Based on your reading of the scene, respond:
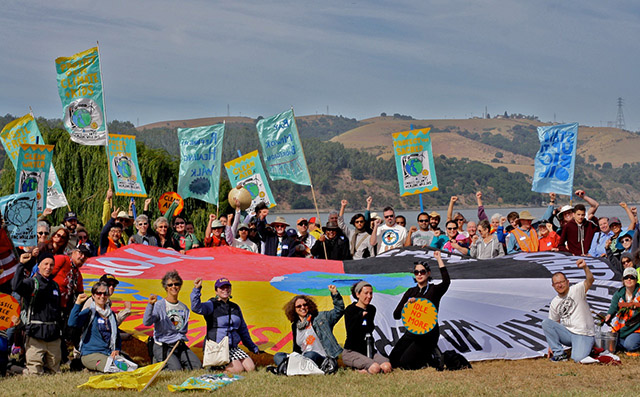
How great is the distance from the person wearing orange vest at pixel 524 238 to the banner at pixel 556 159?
2.16m

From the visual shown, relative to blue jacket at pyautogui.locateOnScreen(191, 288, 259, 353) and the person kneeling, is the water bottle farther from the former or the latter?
the person kneeling

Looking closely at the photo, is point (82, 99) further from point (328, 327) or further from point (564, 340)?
point (564, 340)

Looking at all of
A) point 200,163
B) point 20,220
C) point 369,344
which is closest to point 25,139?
A: point 200,163

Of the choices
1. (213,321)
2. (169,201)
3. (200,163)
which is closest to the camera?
(213,321)

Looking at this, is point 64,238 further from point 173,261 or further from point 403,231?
point 403,231

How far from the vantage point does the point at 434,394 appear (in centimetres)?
855

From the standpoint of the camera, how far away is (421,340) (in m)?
10.0

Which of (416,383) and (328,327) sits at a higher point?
(328,327)

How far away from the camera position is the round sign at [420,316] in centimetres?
991

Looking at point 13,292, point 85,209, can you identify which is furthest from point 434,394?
point 85,209

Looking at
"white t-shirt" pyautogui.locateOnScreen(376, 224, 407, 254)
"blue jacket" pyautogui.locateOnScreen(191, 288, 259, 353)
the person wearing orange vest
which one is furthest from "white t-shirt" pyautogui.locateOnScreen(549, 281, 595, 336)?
"blue jacket" pyautogui.locateOnScreen(191, 288, 259, 353)

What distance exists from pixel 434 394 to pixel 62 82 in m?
10.9

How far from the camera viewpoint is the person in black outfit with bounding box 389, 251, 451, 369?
9969mm

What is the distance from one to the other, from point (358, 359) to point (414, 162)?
683 cm
